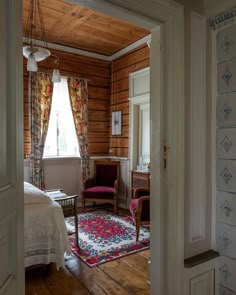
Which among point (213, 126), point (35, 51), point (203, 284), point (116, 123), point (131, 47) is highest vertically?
point (131, 47)

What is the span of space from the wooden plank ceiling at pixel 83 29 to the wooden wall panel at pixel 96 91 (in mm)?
276

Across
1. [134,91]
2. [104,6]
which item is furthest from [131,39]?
[104,6]

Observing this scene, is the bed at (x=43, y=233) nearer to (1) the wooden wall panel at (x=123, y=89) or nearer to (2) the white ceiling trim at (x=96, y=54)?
(1) the wooden wall panel at (x=123, y=89)

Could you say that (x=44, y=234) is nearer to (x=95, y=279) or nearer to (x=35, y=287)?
(x=35, y=287)

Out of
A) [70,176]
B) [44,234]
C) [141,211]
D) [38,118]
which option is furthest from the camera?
[70,176]

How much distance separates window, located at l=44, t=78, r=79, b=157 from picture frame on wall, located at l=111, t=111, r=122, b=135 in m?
0.84

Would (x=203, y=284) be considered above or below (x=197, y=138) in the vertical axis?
below

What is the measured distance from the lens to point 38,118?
178 inches

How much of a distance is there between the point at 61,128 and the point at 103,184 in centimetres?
141

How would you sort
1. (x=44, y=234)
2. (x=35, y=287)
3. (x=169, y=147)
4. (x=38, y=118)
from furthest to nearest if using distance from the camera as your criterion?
(x=38, y=118) → (x=44, y=234) → (x=35, y=287) → (x=169, y=147)

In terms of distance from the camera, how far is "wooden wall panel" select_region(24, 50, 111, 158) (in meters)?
4.97

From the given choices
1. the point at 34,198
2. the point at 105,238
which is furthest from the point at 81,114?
the point at 34,198

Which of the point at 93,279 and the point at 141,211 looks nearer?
the point at 93,279

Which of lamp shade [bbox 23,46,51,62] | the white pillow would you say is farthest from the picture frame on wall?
the white pillow
